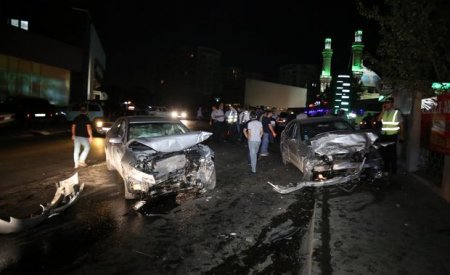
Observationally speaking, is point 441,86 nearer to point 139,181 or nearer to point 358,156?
point 358,156

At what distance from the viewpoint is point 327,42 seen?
313 feet

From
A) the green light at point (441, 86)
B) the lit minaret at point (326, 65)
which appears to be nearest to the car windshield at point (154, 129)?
the green light at point (441, 86)

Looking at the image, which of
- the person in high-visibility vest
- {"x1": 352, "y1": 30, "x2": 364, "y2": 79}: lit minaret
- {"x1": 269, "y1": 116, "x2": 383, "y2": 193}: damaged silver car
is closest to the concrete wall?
{"x1": 352, "y1": 30, "x2": 364, "y2": 79}: lit minaret

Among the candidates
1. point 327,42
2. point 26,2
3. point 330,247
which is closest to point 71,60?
point 26,2

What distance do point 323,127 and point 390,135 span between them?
5.71 feet

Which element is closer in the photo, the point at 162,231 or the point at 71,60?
the point at 162,231

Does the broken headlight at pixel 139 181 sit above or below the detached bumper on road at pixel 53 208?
above

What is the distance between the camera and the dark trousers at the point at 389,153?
9680mm

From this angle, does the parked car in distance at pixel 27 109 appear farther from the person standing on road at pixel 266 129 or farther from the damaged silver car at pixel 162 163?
the damaged silver car at pixel 162 163

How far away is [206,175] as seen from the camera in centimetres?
836

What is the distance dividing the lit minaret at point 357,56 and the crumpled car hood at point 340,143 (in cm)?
6970

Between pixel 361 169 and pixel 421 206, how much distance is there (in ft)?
5.07

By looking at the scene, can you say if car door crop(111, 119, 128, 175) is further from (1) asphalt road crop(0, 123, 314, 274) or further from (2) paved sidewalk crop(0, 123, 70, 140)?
(2) paved sidewalk crop(0, 123, 70, 140)

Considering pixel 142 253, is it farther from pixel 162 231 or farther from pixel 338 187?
pixel 338 187
